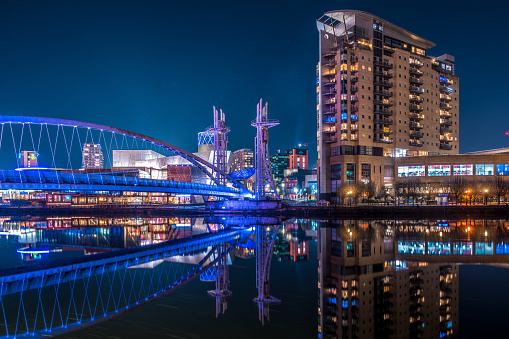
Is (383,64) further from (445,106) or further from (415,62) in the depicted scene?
(445,106)

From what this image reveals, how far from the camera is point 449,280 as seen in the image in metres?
15.0

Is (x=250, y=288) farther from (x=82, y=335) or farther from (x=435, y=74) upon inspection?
(x=435, y=74)

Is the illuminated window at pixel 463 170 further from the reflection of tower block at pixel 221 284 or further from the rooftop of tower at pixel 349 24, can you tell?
→ the reflection of tower block at pixel 221 284

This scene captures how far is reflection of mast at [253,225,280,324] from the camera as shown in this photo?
11906 millimetres

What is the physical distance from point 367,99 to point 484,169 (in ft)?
89.7

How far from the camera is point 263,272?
1748cm

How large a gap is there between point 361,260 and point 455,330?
9.42 meters

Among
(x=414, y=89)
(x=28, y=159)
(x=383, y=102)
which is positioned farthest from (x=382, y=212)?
(x=28, y=159)

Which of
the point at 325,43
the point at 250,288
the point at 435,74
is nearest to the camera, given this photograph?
the point at 250,288

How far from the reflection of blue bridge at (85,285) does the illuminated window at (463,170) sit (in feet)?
228

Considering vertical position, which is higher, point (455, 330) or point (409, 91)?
point (409, 91)

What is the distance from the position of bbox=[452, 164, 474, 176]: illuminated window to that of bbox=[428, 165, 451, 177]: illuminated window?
1.12 metres

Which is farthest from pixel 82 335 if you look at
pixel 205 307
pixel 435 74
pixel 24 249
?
pixel 435 74

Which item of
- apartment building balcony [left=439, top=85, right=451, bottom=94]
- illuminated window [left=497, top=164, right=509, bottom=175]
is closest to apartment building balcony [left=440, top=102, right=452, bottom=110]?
apartment building balcony [left=439, top=85, right=451, bottom=94]
